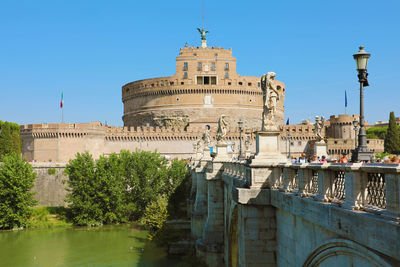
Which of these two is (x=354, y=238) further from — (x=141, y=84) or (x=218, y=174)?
(x=141, y=84)

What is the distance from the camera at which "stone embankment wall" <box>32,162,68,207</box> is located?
46287 millimetres

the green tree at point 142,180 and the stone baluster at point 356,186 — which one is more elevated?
the stone baluster at point 356,186

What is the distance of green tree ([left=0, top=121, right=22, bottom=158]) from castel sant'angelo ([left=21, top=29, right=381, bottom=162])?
4.45 metres

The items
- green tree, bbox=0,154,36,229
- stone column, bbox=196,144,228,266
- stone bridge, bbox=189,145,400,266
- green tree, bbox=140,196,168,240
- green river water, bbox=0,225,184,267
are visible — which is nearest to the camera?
stone bridge, bbox=189,145,400,266

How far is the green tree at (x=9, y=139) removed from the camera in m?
67.6

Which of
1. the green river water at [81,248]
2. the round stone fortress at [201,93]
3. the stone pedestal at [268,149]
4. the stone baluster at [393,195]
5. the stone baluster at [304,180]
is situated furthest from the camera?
the round stone fortress at [201,93]

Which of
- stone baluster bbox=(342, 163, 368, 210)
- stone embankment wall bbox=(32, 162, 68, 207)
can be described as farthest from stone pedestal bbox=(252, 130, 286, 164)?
stone embankment wall bbox=(32, 162, 68, 207)

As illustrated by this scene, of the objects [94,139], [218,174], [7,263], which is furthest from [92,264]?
[94,139]

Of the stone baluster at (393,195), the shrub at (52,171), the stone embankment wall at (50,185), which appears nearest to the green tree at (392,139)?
the stone embankment wall at (50,185)

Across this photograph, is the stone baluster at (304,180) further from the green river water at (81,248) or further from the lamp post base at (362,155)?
the green river water at (81,248)

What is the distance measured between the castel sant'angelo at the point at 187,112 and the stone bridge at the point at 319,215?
54340 mm

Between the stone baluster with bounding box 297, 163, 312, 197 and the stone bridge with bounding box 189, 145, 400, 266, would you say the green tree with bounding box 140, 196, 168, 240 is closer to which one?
the stone bridge with bounding box 189, 145, 400, 266

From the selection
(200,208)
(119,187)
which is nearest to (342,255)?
(200,208)

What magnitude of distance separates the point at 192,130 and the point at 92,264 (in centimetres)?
4441
